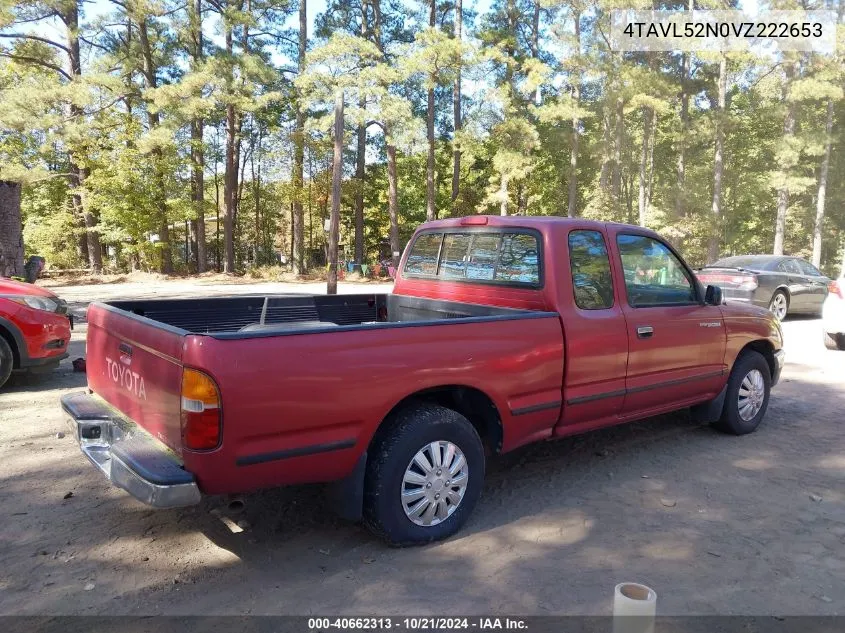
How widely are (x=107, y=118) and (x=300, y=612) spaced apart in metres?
25.6

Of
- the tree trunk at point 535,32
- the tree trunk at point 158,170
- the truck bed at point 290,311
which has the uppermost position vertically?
the tree trunk at point 535,32

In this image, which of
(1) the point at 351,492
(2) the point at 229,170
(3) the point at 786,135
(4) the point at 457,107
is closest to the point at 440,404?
(1) the point at 351,492

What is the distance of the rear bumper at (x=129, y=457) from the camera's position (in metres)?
2.60

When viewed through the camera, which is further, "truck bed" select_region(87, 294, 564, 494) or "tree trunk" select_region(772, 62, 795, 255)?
"tree trunk" select_region(772, 62, 795, 255)

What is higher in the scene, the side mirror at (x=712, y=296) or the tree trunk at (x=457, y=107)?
the tree trunk at (x=457, y=107)

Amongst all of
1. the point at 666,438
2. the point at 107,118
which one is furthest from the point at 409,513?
the point at 107,118

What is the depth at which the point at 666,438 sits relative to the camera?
5152mm

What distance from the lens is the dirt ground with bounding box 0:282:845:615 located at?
277cm

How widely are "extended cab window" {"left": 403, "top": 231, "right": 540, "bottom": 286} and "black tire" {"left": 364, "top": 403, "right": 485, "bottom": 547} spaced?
1181mm

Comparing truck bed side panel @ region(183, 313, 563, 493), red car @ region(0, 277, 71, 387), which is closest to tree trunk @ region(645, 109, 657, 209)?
red car @ region(0, 277, 71, 387)

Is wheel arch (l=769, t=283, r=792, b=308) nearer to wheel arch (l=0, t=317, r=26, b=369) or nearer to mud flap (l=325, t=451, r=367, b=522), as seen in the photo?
mud flap (l=325, t=451, r=367, b=522)

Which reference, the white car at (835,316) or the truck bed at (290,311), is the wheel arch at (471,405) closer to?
the truck bed at (290,311)

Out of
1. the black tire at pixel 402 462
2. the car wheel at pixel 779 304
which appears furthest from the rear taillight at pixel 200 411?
the car wheel at pixel 779 304

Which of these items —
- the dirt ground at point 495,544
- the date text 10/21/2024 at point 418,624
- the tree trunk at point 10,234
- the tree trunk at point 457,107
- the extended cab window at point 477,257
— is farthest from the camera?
the tree trunk at point 457,107
